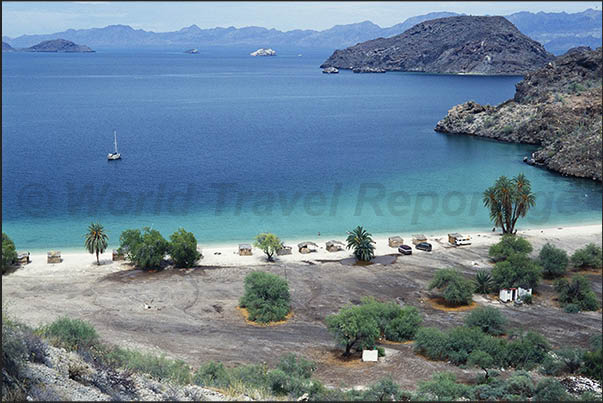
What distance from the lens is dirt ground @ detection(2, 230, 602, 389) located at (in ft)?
65.2

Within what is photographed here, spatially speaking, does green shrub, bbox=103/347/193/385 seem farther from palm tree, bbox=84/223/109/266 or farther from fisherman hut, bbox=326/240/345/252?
fisherman hut, bbox=326/240/345/252

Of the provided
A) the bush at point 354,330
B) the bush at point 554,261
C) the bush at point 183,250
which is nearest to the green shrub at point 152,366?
the bush at point 354,330

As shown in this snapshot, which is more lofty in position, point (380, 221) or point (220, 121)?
point (220, 121)

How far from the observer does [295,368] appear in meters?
17.6

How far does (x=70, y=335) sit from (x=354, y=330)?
9.73 m

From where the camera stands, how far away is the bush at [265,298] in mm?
23703

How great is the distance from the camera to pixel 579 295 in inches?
971

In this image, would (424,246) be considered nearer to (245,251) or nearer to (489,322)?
(245,251)

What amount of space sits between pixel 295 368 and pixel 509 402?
658 cm


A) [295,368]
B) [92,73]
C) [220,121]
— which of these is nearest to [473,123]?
[220,121]

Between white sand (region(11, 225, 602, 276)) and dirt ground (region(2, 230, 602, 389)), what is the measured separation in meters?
0.36

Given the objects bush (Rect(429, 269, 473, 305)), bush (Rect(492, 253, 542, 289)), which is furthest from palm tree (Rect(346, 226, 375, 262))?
bush (Rect(492, 253, 542, 289))

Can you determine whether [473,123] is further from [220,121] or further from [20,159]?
[20,159]

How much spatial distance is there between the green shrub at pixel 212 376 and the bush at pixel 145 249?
1404cm
